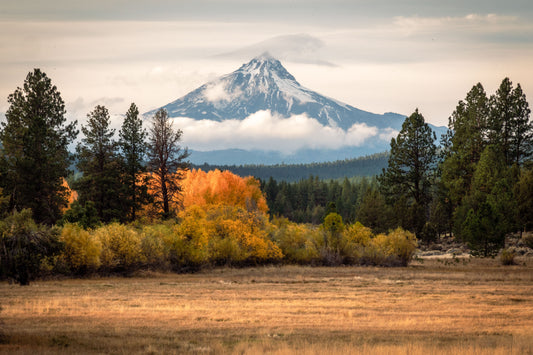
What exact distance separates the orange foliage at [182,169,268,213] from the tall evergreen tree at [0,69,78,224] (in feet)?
101

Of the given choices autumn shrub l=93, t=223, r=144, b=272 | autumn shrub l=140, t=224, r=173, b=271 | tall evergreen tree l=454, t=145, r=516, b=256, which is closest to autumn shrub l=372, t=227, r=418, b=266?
tall evergreen tree l=454, t=145, r=516, b=256

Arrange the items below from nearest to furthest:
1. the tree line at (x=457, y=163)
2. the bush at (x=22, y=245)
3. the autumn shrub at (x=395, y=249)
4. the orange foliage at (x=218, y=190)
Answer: the bush at (x=22, y=245)
the autumn shrub at (x=395, y=249)
the tree line at (x=457, y=163)
the orange foliage at (x=218, y=190)

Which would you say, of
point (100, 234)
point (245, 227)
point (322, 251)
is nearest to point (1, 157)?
point (100, 234)

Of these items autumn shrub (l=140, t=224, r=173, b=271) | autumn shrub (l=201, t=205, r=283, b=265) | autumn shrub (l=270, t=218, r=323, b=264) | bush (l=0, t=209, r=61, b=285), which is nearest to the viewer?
bush (l=0, t=209, r=61, b=285)

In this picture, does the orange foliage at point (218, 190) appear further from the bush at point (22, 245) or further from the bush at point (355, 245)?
the bush at point (22, 245)

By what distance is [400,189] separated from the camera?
261 ft

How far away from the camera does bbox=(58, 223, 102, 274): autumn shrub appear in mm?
42031

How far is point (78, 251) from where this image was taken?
139 ft

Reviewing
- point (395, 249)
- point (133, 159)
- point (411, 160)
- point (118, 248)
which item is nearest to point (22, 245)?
point (118, 248)

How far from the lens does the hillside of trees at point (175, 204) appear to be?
4469cm

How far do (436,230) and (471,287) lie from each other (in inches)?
1782

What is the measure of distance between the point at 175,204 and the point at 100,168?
818 cm

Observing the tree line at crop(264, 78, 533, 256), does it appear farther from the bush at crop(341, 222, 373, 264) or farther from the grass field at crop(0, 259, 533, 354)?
the grass field at crop(0, 259, 533, 354)

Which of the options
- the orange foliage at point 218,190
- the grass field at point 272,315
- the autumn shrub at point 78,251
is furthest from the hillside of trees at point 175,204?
the orange foliage at point 218,190
